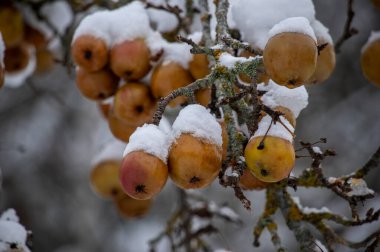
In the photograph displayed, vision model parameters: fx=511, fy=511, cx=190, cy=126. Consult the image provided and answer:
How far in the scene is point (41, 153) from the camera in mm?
7020

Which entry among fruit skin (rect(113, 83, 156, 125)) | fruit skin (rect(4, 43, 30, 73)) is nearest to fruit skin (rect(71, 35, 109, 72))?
fruit skin (rect(113, 83, 156, 125))

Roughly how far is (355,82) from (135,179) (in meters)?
5.35

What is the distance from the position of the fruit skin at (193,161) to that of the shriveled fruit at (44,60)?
7.74ft

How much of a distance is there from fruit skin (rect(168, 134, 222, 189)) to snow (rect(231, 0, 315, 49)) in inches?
27.2

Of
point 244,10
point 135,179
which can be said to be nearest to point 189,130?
point 135,179

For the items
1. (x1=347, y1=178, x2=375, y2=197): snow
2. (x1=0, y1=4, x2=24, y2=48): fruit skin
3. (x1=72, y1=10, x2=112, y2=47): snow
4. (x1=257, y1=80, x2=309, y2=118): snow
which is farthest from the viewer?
(x1=0, y1=4, x2=24, y2=48): fruit skin

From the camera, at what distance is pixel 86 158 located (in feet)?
24.2

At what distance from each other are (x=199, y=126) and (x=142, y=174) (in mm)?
270

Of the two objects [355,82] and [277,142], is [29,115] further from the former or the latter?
[277,142]

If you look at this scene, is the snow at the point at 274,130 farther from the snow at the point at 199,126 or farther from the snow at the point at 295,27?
the snow at the point at 295,27

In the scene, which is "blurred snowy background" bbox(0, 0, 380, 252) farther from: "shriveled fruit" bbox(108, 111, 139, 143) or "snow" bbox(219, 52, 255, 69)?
"snow" bbox(219, 52, 255, 69)

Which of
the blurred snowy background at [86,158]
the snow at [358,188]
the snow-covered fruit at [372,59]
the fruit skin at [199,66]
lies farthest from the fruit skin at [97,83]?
the blurred snowy background at [86,158]

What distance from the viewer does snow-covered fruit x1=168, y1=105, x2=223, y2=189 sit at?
1.78 meters

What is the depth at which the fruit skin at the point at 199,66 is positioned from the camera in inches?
93.0
